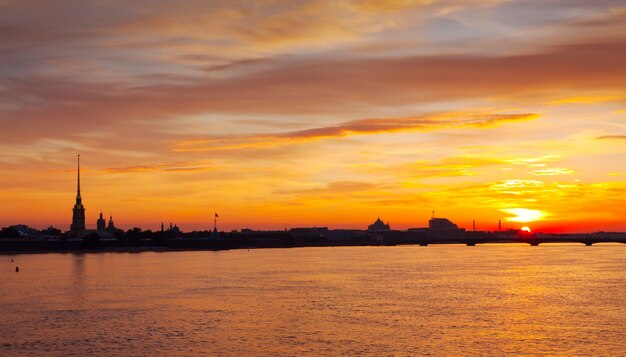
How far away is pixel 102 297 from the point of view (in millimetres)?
95250

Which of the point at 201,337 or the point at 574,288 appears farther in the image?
the point at 574,288

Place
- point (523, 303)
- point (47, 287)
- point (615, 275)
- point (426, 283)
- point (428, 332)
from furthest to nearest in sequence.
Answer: point (615, 275), point (426, 283), point (47, 287), point (523, 303), point (428, 332)

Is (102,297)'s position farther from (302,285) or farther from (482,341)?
(482,341)

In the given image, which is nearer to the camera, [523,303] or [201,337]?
[201,337]

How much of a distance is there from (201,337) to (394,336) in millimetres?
15864

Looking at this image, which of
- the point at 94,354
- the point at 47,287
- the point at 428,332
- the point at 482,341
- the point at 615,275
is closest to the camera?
the point at 94,354

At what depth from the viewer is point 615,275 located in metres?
146

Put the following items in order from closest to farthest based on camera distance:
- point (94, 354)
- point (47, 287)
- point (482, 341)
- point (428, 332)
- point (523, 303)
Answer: point (94, 354) < point (482, 341) < point (428, 332) < point (523, 303) < point (47, 287)

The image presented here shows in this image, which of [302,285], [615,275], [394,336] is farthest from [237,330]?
[615,275]

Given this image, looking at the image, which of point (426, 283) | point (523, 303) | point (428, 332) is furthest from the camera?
point (426, 283)

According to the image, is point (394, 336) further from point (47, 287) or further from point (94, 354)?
point (47, 287)

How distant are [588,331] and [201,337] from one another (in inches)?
1315

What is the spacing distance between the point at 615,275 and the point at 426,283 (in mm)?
46737

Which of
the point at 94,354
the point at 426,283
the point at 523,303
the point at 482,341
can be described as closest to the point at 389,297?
the point at 523,303
